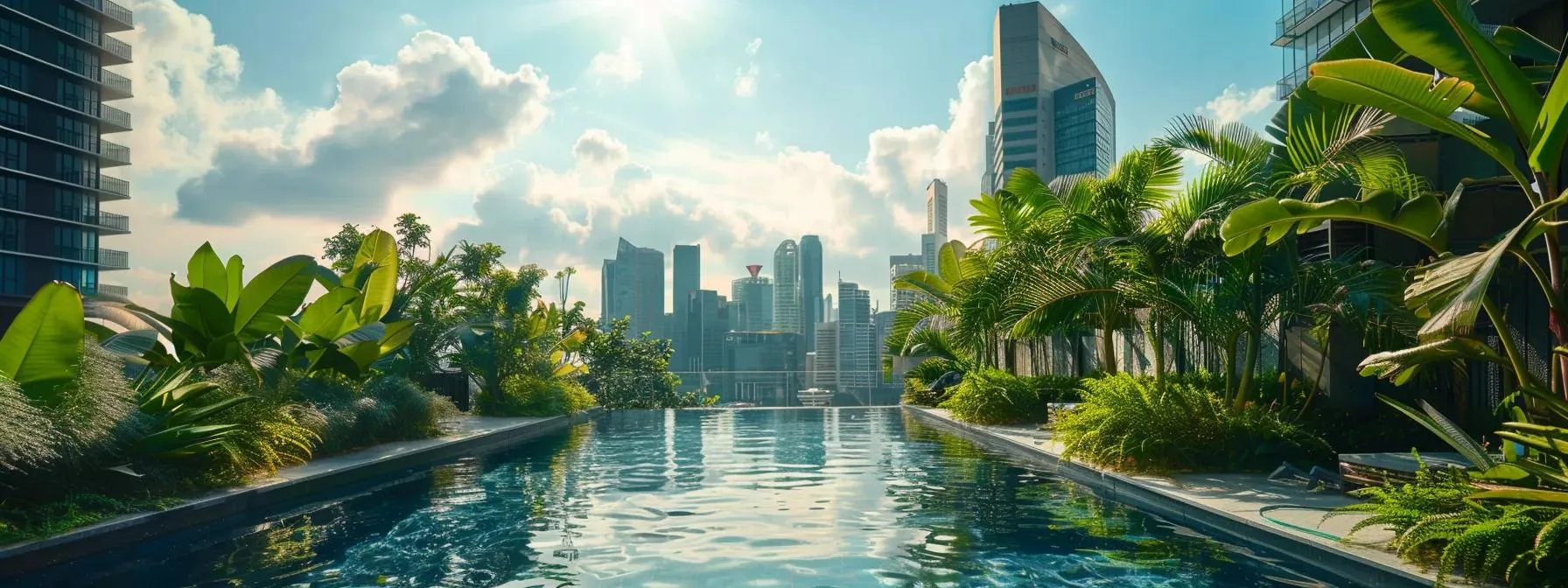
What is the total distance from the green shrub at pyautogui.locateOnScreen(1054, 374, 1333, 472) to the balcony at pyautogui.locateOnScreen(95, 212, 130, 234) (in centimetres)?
6094

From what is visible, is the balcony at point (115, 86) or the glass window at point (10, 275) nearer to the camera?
the glass window at point (10, 275)

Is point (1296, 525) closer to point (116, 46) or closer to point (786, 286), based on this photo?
point (116, 46)

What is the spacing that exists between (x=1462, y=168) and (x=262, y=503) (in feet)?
44.1

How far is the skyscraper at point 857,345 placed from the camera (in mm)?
34469

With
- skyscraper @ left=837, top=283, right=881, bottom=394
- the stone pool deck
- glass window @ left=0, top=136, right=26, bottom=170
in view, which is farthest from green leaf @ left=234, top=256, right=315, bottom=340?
glass window @ left=0, top=136, right=26, bottom=170

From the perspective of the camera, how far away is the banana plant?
11492mm

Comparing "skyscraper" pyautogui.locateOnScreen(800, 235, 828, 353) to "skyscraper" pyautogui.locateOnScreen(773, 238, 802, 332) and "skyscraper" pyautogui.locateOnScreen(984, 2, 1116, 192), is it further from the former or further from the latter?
"skyscraper" pyautogui.locateOnScreen(984, 2, 1116, 192)

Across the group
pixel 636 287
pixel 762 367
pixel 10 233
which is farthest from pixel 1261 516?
pixel 636 287

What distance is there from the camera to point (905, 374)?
26.6 meters

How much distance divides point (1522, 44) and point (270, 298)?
11.4 meters

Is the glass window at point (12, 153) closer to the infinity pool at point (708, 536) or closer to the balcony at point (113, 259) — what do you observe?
the balcony at point (113, 259)

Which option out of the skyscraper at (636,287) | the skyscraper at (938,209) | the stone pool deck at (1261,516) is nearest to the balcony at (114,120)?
the skyscraper at (636,287)

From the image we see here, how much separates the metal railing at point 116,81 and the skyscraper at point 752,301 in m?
61.2

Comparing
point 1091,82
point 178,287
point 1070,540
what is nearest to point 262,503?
point 178,287
